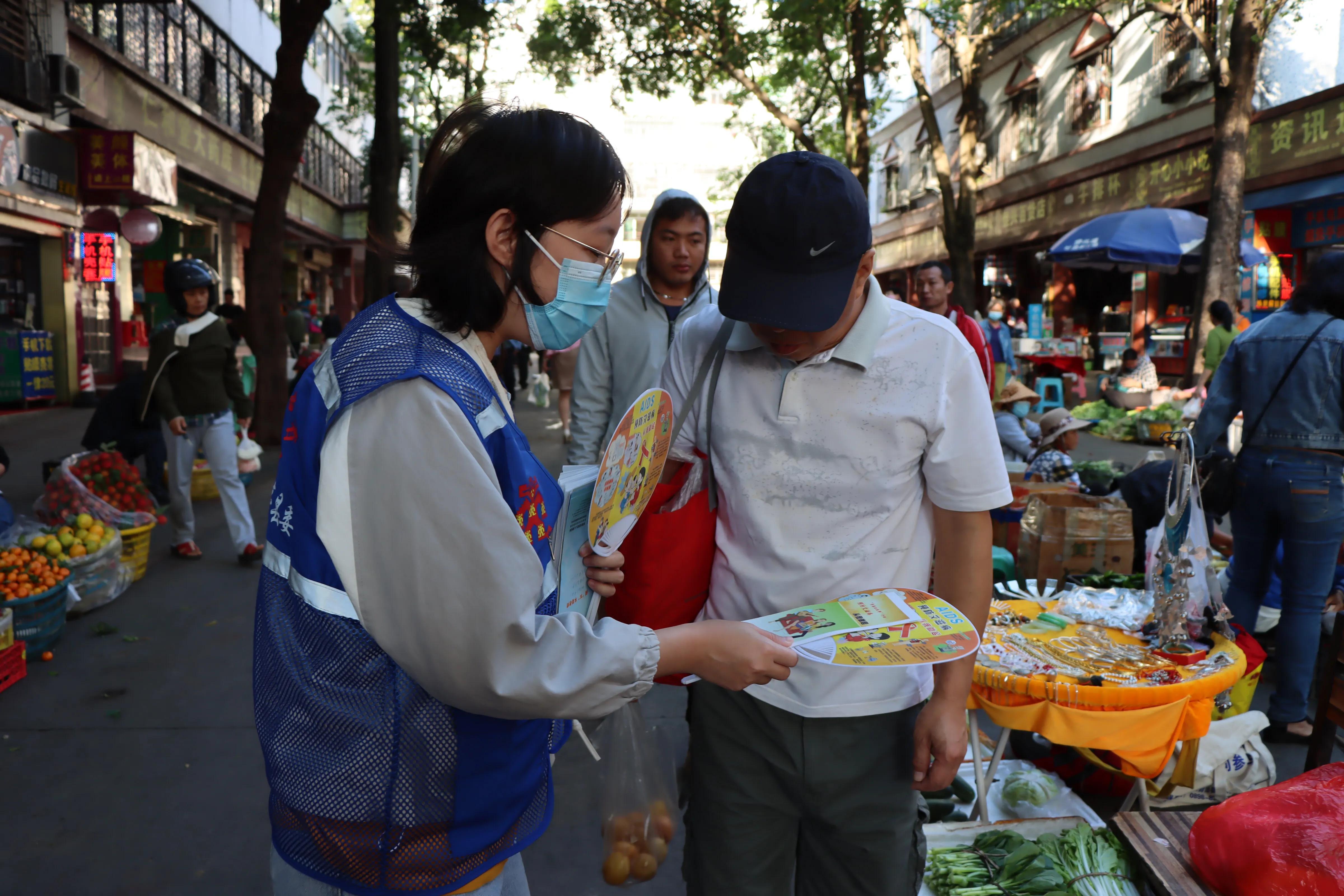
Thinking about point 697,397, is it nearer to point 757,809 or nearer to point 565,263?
point 565,263

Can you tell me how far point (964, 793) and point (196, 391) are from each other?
5.24m

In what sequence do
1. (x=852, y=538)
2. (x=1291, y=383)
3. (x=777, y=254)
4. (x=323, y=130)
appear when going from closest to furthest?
(x=777, y=254), (x=852, y=538), (x=1291, y=383), (x=323, y=130)

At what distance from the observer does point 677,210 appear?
A: 12.5 ft

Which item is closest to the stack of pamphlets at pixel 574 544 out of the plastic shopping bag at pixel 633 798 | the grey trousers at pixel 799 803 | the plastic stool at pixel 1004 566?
the grey trousers at pixel 799 803

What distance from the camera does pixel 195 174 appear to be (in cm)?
1655

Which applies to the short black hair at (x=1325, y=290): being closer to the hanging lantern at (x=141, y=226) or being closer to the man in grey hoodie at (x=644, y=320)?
the man in grey hoodie at (x=644, y=320)

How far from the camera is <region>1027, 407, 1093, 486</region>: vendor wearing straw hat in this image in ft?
19.8

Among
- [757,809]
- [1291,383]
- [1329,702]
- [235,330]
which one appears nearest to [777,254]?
[757,809]

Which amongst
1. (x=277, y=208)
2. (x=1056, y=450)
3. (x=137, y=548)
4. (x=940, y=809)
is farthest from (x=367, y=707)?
(x=277, y=208)

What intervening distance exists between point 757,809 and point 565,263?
112 cm

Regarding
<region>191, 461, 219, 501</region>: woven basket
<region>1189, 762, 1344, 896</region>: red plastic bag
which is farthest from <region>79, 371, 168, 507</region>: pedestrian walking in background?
<region>1189, 762, 1344, 896</region>: red plastic bag

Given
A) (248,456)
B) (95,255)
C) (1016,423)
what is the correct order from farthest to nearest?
(95,255) < (248,456) < (1016,423)

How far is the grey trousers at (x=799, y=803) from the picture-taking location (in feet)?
5.69

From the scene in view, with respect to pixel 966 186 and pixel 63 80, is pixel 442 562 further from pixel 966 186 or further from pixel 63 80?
pixel 966 186
